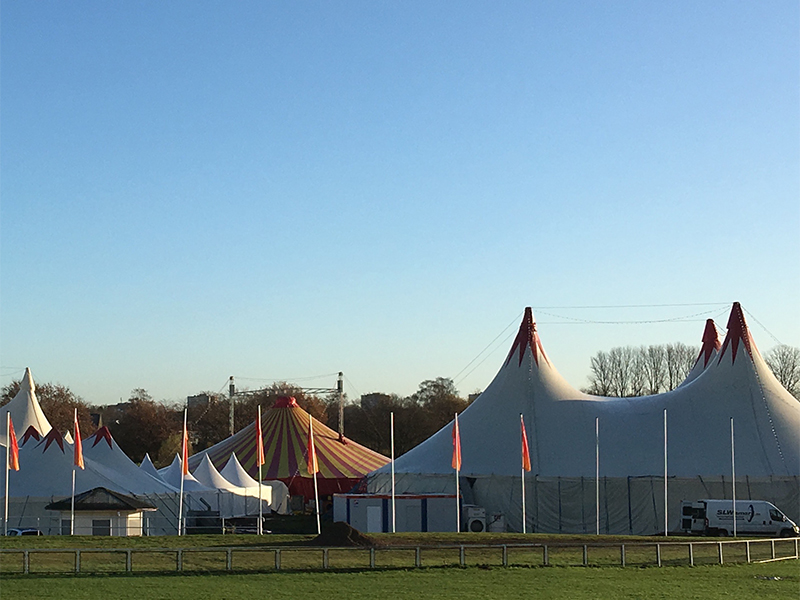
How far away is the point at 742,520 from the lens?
93.0 feet

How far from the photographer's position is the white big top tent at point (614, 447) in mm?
30484

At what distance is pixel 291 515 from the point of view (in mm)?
41062

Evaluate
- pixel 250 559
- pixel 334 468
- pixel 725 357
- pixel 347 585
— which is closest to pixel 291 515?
pixel 334 468

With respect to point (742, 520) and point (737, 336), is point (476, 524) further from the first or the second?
point (737, 336)

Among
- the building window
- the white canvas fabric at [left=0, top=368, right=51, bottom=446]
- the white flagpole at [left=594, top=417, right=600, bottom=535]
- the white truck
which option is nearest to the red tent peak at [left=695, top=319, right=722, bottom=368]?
the white flagpole at [left=594, top=417, right=600, bottom=535]

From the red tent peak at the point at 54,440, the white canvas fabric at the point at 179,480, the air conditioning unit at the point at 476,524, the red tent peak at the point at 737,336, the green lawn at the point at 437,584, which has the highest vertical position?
the red tent peak at the point at 737,336

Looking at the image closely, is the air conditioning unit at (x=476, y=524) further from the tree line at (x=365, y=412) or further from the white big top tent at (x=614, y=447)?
the tree line at (x=365, y=412)

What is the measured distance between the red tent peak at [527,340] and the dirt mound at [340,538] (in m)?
14.3

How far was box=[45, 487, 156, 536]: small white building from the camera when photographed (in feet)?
87.0

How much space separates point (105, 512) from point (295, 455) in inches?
776

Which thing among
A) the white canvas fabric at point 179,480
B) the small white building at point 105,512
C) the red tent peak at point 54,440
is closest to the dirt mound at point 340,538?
the small white building at point 105,512

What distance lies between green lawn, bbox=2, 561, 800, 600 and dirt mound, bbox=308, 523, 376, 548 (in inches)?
131

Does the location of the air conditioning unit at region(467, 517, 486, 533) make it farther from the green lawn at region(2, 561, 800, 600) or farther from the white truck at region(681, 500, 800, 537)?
the green lawn at region(2, 561, 800, 600)

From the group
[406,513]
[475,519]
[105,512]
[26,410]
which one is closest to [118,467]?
[105,512]
